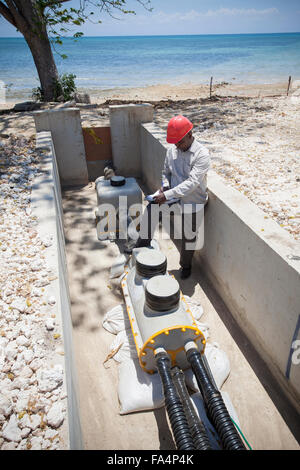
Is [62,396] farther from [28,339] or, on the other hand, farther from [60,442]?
[28,339]

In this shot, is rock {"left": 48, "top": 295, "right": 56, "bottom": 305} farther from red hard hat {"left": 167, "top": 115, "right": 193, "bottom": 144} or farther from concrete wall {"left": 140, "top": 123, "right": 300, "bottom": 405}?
red hard hat {"left": 167, "top": 115, "right": 193, "bottom": 144}

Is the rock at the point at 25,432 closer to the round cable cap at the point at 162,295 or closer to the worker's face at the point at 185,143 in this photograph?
the round cable cap at the point at 162,295

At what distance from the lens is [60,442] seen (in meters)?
1.59

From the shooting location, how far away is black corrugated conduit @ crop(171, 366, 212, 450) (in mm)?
2111

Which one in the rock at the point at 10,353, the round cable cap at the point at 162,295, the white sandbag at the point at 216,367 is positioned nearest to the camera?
the rock at the point at 10,353

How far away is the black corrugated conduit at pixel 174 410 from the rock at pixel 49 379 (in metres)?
0.93

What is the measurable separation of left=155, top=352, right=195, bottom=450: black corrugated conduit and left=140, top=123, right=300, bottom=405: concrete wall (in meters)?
1.17

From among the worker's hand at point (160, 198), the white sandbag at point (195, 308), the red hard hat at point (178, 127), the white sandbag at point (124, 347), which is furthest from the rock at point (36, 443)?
the red hard hat at point (178, 127)

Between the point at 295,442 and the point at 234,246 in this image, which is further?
the point at 234,246

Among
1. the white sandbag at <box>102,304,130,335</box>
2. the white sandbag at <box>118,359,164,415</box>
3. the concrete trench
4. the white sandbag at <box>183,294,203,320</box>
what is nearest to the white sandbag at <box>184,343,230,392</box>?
the concrete trench

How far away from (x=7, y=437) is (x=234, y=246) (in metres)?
2.86

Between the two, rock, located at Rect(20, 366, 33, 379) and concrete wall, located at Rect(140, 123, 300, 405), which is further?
concrete wall, located at Rect(140, 123, 300, 405)

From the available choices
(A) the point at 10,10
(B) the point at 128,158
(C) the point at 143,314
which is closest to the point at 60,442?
(C) the point at 143,314

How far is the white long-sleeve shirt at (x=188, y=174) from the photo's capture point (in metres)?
3.70
